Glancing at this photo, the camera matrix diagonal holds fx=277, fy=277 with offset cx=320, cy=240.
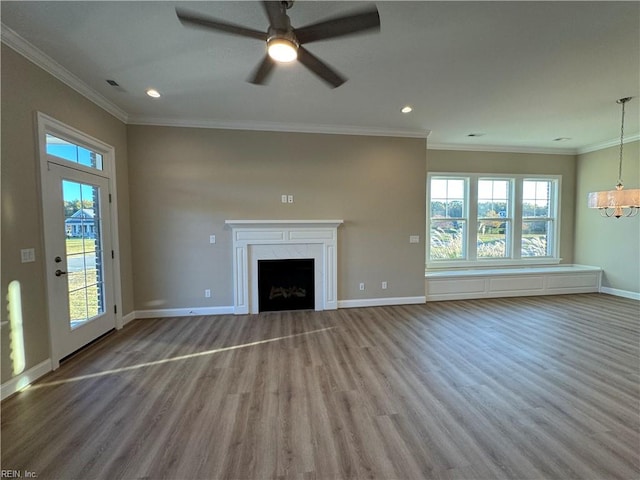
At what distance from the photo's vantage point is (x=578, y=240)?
5.97 m

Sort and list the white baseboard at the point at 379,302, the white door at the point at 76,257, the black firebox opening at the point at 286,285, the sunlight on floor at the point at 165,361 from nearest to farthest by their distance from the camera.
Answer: the sunlight on floor at the point at 165,361 → the white door at the point at 76,257 → the black firebox opening at the point at 286,285 → the white baseboard at the point at 379,302

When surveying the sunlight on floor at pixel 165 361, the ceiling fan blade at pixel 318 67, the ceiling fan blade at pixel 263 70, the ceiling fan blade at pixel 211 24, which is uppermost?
the ceiling fan blade at pixel 263 70

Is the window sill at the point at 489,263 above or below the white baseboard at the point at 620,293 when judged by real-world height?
above

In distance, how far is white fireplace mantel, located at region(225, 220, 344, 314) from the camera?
4.28m

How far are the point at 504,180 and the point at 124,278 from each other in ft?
23.5

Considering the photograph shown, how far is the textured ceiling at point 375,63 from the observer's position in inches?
79.5

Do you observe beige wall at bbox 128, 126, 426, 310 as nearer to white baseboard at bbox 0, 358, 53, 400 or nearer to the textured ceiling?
the textured ceiling

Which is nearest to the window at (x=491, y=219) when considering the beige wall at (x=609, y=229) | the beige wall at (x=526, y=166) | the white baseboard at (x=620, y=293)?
the beige wall at (x=526, y=166)

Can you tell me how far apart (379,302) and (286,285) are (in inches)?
63.4

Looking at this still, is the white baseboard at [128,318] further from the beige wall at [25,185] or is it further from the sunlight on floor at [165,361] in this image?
the sunlight on floor at [165,361]

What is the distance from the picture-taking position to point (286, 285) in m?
4.56

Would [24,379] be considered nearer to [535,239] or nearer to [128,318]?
[128,318]

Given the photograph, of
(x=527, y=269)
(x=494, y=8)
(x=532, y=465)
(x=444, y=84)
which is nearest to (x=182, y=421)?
(x=532, y=465)

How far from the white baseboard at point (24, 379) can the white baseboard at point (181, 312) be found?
1546mm
